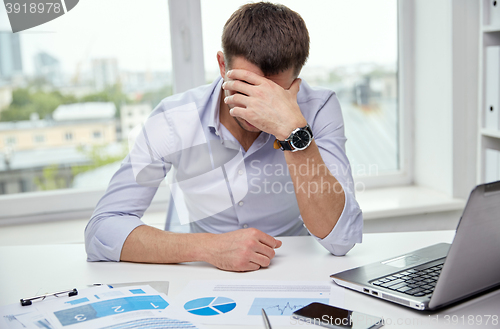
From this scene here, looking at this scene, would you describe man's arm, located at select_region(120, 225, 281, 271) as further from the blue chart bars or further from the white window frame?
the white window frame

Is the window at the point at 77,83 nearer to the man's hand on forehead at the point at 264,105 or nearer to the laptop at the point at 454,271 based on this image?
the man's hand on forehead at the point at 264,105

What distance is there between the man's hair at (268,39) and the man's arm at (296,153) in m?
0.05

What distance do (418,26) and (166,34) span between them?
126 cm

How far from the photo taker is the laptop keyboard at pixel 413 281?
792mm

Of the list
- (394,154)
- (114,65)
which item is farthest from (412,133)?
(114,65)

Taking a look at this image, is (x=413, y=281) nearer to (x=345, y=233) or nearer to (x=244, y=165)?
(x=345, y=233)

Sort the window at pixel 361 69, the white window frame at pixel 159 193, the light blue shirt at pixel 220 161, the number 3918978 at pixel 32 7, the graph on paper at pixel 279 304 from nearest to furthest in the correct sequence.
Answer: the graph on paper at pixel 279 304 < the light blue shirt at pixel 220 161 < the number 3918978 at pixel 32 7 < the white window frame at pixel 159 193 < the window at pixel 361 69

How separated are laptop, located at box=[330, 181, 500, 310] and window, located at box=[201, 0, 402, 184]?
1.51m

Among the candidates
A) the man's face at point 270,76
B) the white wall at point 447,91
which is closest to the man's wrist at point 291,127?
the man's face at point 270,76

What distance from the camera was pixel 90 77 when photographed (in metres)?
2.06

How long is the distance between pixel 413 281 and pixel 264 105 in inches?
21.0

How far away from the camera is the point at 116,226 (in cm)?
113

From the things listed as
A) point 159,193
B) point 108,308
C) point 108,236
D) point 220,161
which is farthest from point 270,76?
point 159,193

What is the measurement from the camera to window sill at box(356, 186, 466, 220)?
2.01 meters
